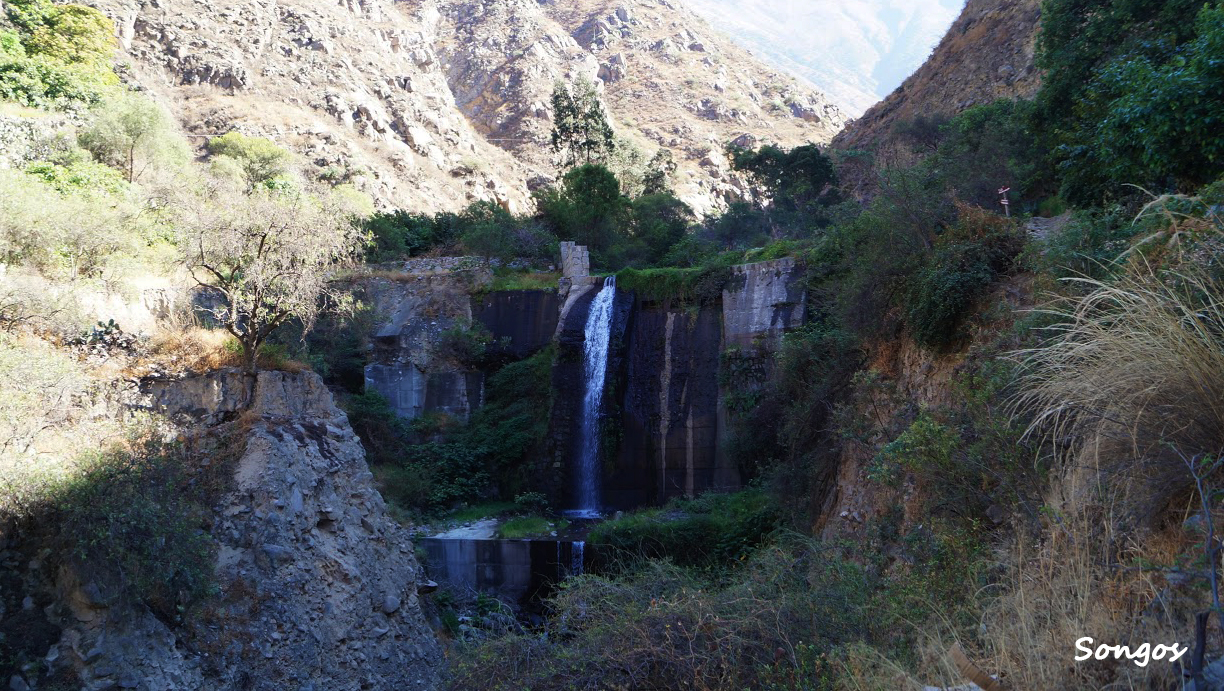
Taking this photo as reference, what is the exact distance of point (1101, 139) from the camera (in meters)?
8.73

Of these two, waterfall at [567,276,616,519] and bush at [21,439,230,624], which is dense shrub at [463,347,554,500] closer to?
waterfall at [567,276,616,519]

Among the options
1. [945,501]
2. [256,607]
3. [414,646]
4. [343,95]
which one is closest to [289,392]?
[256,607]

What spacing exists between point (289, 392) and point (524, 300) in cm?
1045

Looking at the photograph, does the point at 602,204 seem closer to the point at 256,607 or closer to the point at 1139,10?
the point at 1139,10

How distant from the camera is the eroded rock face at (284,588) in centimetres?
786

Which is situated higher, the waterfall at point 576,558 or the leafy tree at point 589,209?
the leafy tree at point 589,209

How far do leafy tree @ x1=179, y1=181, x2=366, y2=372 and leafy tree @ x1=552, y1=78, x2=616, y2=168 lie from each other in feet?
68.3

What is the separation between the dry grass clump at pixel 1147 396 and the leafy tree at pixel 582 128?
2962 centimetres

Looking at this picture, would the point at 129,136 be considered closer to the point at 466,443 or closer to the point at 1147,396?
the point at 466,443

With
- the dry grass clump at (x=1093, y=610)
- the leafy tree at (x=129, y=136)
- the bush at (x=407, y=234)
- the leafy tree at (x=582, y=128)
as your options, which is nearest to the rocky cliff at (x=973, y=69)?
the leafy tree at (x=582, y=128)

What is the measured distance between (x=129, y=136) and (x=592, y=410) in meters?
15.5

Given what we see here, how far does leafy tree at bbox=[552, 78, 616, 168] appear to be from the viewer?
32.8m

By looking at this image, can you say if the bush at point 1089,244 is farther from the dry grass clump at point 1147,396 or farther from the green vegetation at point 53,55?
the green vegetation at point 53,55

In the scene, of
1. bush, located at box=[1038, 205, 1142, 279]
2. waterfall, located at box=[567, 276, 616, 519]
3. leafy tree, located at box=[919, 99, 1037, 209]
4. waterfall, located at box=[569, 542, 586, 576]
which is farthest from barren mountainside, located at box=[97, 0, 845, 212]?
bush, located at box=[1038, 205, 1142, 279]
